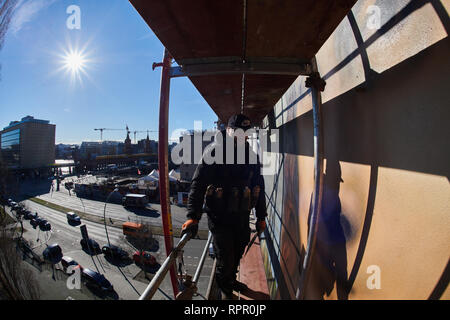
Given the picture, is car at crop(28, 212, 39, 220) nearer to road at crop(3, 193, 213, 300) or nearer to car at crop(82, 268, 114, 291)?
road at crop(3, 193, 213, 300)

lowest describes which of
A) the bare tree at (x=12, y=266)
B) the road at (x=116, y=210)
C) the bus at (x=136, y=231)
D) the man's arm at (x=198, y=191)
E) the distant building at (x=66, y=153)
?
the road at (x=116, y=210)

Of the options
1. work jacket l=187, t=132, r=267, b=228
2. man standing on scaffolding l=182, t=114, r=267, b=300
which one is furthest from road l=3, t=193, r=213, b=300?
work jacket l=187, t=132, r=267, b=228

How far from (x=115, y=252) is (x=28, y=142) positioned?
25.3 metres

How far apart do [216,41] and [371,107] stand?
1459mm

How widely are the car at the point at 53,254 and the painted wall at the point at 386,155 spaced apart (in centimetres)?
1998

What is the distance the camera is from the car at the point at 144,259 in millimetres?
13133

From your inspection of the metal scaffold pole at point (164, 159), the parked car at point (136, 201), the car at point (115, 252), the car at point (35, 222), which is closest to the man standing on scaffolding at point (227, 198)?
the metal scaffold pole at point (164, 159)

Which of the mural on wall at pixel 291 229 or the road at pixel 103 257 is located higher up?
the mural on wall at pixel 291 229

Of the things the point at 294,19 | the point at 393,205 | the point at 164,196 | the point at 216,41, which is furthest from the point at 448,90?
the point at 164,196

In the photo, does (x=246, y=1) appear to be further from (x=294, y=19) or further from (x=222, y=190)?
(x=222, y=190)

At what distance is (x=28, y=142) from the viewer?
83.3 feet

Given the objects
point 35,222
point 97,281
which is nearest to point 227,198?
point 97,281

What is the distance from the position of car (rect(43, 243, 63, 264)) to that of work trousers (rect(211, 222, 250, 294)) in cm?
1922

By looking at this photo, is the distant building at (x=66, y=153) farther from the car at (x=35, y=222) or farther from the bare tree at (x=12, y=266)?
the bare tree at (x=12, y=266)
